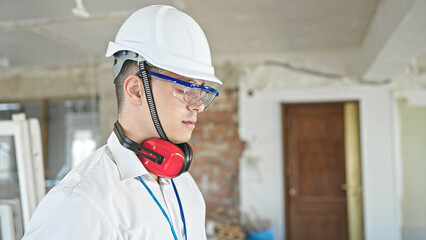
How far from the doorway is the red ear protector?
3595 millimetres

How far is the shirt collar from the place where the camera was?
986 millimetres

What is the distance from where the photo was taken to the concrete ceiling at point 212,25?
263 centimetres

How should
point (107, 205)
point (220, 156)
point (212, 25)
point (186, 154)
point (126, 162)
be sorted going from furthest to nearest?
point (220, 156) → point (212, 25) → point (186, 154) → point (126, 162) → point (107, 205)

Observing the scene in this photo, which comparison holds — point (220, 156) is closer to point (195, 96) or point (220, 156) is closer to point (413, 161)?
point (413, 161)

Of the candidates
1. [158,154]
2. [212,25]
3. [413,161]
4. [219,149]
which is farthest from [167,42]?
[413,161]

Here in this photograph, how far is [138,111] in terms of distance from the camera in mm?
1038

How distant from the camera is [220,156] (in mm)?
4594

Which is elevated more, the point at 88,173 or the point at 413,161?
the point at 88,173

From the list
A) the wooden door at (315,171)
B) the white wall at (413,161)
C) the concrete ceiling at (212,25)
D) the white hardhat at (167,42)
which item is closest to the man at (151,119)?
the white hardhat at (167,42)

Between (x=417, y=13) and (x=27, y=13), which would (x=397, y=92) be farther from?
(x=27, y=13)

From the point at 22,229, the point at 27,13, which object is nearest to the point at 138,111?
the point at 22,229

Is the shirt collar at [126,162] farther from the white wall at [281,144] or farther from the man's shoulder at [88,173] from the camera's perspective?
the white wall at [281,144]

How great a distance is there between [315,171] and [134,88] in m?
3.80

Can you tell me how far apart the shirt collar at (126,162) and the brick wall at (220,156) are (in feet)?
11.6
